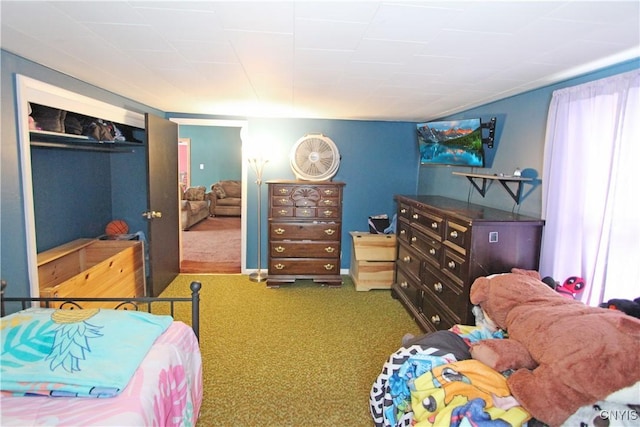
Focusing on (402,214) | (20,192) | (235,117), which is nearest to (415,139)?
(402,214)

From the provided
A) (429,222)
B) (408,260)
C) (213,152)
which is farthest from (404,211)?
(213,152)

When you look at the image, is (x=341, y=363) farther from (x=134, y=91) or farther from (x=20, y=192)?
(x=134, y=91)

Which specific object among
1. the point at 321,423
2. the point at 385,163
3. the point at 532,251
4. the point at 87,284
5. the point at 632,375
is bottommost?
the point at 321,423

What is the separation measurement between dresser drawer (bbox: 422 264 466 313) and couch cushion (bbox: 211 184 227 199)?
6646 mm

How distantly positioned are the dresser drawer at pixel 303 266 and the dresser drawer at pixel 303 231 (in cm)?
26

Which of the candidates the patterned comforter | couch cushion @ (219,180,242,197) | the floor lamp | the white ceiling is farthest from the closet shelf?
couch cushion @ (219,180,242,197)

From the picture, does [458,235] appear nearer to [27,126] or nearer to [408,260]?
[408,260]

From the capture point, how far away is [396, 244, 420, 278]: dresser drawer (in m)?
3.40

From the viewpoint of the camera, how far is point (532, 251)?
2447 millimetres

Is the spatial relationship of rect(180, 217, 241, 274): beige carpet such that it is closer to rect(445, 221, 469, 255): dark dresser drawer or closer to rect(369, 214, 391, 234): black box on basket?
rect(369, 214, 391, 234): black box on basket

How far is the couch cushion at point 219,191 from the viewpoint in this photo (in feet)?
29.1

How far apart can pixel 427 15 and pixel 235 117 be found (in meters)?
3.53

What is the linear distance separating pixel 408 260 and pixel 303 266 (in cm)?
127

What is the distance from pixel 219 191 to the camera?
8867mm
